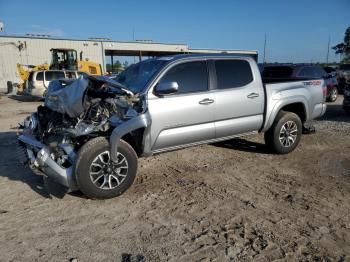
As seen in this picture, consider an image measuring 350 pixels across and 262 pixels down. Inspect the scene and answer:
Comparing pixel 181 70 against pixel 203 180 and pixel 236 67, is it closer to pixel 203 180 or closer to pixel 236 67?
pixel 236 67

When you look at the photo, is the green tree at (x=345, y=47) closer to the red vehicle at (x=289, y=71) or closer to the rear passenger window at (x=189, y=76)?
the red vehicle at (x=289, y=71)

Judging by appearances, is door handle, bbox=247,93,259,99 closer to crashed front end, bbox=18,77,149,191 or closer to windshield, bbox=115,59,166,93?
windshield, bbox=115,59,166,93

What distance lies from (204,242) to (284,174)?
2.54m

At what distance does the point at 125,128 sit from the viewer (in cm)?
445

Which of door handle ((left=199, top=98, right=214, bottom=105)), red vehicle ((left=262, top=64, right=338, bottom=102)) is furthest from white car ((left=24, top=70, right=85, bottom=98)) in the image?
door handle ((left=199, top=98, right=214, bottom=105))

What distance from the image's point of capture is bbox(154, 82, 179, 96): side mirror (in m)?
4.73

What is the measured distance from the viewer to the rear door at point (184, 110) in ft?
16.0

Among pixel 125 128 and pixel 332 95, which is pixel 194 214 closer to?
pixel 125 128

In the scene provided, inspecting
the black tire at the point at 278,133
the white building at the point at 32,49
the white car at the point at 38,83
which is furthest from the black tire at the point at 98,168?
the white building at the point at 32,49

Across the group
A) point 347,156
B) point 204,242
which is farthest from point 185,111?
point 347,156

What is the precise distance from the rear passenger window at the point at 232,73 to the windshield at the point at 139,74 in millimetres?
1016

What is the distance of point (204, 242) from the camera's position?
3420 millimetres

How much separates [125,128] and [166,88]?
2.76ft

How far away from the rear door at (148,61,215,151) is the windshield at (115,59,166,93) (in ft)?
0.75
